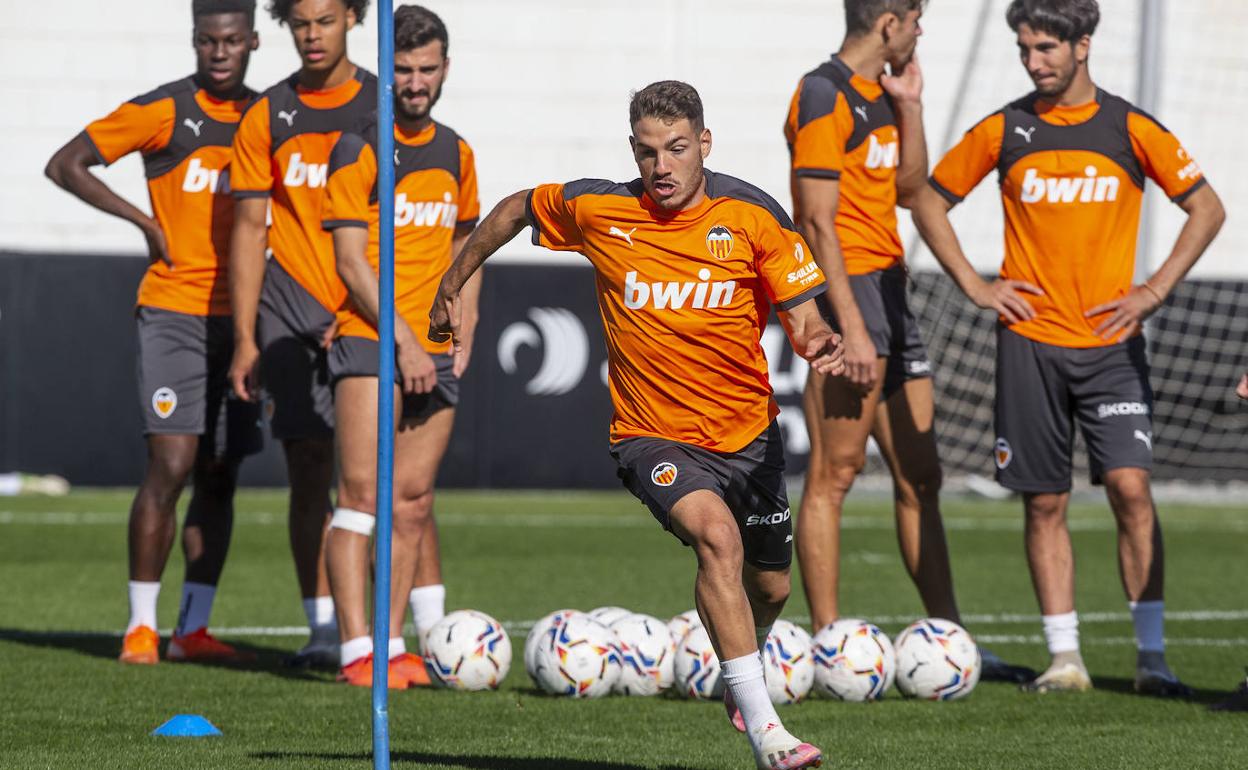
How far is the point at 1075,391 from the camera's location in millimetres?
6617

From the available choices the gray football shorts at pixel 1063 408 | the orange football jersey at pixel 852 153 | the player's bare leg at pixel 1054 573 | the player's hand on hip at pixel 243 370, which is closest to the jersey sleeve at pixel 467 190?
the player's hand on hip at pixel 243 370

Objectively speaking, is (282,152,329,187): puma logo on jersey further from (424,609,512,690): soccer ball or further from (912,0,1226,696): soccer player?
(912,0,1226,696): soccer player

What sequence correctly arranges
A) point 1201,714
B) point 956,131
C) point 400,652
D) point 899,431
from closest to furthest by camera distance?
1. point 1201,714
2. point 400,652
3. point 899,431
4. point 956,131

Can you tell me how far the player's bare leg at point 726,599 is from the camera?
4570 millimetres

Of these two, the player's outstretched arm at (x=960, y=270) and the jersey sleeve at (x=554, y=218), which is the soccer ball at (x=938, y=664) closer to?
the player's outstretched arm at (x=960, y=270)

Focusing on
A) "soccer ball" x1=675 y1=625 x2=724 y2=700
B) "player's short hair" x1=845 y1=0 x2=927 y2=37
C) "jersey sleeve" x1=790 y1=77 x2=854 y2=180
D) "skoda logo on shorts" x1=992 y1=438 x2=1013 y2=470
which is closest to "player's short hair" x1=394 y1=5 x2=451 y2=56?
"jersey sleeve" x1=790 y1=77 x2=854 y2=180

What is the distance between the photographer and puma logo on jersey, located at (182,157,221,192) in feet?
23.4

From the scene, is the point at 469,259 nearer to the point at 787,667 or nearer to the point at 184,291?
the point at 787,667

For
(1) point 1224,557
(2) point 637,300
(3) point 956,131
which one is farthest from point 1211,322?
(2) point 637,300

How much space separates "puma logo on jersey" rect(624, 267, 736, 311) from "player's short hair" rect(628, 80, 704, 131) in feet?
1.39

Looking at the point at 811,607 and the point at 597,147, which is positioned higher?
the point at 597,147

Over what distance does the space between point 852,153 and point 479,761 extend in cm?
291

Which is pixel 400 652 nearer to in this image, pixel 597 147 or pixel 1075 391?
pixel 1075 391

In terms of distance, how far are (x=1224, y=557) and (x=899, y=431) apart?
518cm
